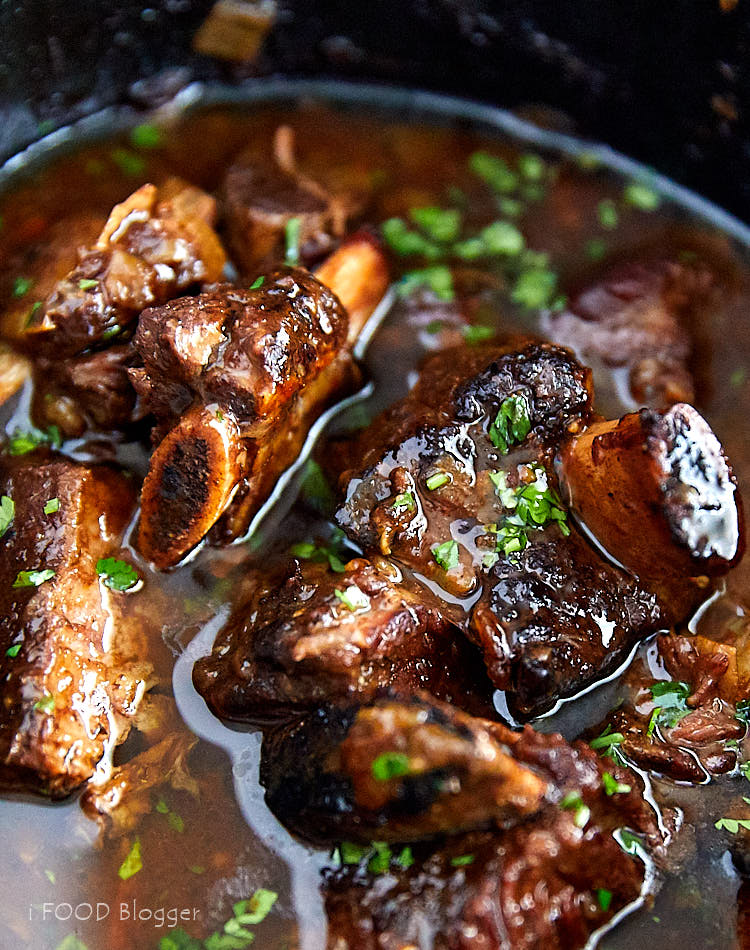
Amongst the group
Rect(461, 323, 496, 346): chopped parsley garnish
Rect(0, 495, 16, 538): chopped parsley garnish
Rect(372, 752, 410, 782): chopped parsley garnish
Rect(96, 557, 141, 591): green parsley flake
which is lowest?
Rect(96, 557, 141, 591): green parsley flake

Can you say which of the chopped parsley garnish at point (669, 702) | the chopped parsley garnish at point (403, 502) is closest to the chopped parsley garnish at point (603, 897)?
the chopped parsley garnish at point (669, 702)

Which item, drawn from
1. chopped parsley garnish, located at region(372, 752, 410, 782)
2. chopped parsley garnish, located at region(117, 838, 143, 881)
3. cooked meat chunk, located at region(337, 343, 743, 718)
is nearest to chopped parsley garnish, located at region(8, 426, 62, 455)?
cooked meat chunk, located at region(337, 343, 743, 718)

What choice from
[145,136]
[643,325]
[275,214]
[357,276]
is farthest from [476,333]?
[145,136]

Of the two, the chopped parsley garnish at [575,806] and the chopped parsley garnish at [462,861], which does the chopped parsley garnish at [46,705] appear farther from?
the chopped parsley garnish at [575,806]

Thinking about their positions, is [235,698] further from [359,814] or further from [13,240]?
[13,240]

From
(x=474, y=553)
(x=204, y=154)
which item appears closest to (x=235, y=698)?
(x=474, y=553)

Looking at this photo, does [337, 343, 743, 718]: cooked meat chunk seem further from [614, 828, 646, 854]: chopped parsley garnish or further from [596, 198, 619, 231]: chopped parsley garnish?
[596, 198, 619, 231]: chopped parsley garnish
